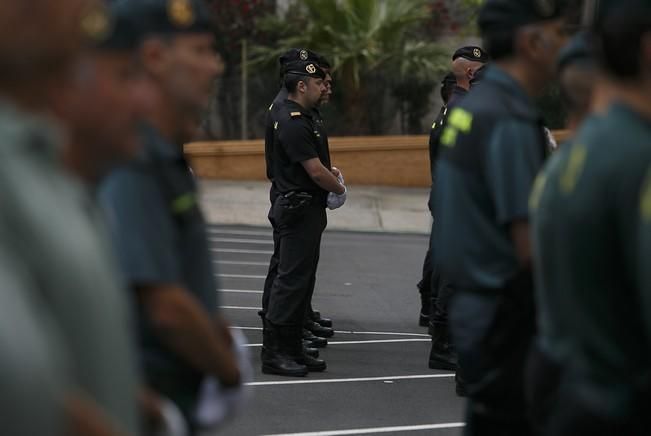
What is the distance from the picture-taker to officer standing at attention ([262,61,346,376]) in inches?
356

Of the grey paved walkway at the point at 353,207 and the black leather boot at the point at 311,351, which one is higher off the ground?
the black leather boot at the point at 311,351

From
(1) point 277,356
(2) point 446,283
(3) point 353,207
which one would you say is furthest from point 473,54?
(3) point 353,207

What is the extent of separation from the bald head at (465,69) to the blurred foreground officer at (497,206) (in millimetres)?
5078

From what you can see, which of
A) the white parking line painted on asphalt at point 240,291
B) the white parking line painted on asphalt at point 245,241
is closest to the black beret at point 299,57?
the white parking line painted on asphalt at point 240,291

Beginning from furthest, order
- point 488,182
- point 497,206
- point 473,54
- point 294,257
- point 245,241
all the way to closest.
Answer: point 245,241, point 473,54, point 294,257, point 488,182, point 497,206

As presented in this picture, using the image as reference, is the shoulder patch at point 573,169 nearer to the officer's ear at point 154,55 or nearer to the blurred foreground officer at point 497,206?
the blurred foreground officer at point 497,206

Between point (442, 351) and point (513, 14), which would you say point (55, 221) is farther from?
point (442, 351)

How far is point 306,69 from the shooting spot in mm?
9180

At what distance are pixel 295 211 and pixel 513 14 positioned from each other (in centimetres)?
490

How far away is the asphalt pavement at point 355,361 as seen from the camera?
7.58 m

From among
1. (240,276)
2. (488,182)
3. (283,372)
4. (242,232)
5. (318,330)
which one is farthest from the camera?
(242,232)

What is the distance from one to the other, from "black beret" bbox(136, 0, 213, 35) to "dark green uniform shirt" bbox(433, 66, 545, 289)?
1071 mm

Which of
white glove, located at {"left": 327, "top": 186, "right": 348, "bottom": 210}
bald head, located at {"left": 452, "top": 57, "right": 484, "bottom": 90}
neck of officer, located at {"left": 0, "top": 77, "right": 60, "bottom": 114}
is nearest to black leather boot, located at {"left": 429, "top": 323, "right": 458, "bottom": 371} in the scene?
white glove, located at {"left": 327, "top": 186, "right": 348, "bottom": 210}

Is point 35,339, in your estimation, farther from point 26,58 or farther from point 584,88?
point 584,88
